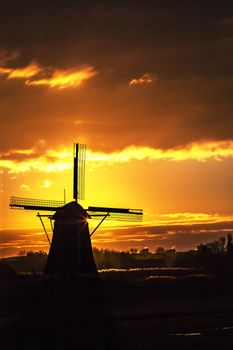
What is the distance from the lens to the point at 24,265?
479 ft

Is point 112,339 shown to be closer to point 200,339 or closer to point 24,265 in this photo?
point 200,339

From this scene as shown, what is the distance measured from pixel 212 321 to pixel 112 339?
1149 centimetres

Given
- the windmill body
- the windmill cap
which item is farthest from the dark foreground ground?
the windmill cap

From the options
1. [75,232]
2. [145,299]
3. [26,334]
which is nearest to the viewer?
[26,334]

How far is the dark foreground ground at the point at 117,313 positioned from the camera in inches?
1291

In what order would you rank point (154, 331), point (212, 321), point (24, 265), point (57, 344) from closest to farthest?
point (57, 344) < point (154, 331) < point (212, 321) < point (24, 265)

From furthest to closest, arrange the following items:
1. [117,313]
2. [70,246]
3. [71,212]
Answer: [71,212]
[70,246]
[117,313]

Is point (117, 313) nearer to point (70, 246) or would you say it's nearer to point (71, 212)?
Answer: point (70, 246)

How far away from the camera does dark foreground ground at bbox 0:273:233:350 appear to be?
3278 centimetres

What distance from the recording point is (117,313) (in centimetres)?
4959

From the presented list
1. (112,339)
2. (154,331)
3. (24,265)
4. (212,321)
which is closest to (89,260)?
(212,321)

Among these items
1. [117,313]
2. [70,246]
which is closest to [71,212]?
[70,246]

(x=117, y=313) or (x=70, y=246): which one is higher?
(x=70, y=246)

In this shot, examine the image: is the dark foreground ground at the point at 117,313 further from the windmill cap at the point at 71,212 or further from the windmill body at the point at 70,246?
the windmill cap at the point at 71,212
